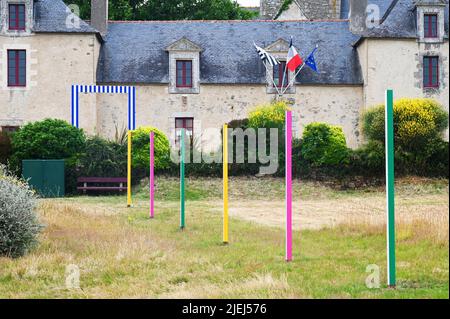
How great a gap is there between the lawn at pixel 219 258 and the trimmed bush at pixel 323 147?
9152 mm

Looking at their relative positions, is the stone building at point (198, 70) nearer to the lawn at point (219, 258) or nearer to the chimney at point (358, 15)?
the chimney at point (358, 15)

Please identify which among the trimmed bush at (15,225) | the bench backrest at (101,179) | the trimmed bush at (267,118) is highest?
the trimmed bush at (267,118)

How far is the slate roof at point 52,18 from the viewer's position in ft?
102

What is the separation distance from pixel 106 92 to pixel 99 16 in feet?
14.7

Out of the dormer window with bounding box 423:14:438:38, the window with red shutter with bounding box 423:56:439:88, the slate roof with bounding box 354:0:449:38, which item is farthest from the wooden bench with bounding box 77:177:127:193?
the dormer window with bounding box 423:14:438:38

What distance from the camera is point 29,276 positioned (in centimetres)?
914

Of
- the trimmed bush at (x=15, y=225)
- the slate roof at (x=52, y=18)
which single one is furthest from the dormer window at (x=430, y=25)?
the trimmed bush at (x=15, y=225)

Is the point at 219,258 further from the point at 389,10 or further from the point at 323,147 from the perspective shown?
the point at 389,10

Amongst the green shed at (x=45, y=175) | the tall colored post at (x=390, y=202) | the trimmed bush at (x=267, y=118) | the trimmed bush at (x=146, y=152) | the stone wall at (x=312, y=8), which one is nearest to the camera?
the tall colored post at (x=390, y=202)

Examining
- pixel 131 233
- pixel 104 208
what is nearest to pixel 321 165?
pixel 104 208

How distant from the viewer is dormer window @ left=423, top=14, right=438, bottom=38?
32.0 m

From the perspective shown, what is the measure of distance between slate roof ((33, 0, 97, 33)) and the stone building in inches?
1.6

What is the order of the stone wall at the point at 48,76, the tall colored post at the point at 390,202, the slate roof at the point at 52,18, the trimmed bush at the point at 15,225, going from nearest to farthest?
1. the tall colored post at the point at 390,202
2. the trimmed bush at the point at 15,225
3. the slate roof at the point at 52,18
4. the stone wall at the point at 48,76

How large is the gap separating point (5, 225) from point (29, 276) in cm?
185
